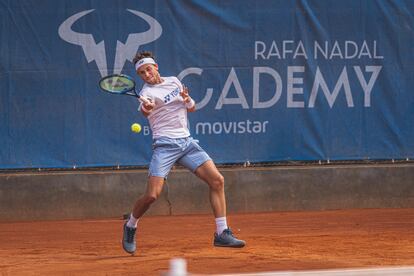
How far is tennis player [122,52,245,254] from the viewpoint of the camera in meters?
8.32

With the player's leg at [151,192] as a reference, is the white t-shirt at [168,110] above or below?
above

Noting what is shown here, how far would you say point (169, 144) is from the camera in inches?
328

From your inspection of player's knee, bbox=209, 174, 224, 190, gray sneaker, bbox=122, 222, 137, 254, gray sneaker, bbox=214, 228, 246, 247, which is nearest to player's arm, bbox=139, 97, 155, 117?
player's knee, bbox=209, 174, 224, 190

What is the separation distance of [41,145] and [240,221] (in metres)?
2.35

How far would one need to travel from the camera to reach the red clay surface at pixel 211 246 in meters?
7.85

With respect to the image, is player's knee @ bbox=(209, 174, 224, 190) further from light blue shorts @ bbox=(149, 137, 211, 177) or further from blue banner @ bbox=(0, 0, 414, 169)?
blue banner @ bbox=(0, 0, 414, 169)

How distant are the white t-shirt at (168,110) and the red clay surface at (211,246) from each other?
1061 mm

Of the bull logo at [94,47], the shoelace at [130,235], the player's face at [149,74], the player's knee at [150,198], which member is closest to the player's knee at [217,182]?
the player's knee at [150,198]

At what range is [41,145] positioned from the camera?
430 inches

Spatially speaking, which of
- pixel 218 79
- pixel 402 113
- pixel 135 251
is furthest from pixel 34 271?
pixel 402 113

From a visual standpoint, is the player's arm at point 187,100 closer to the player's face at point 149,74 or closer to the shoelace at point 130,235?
the player's face at point 149,74

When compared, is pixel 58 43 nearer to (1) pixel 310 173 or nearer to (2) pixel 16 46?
(2) pixel 16 46

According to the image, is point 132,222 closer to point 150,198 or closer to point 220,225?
point 150,198

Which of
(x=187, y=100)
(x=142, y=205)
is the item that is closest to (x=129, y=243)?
(x=142, y=205)
